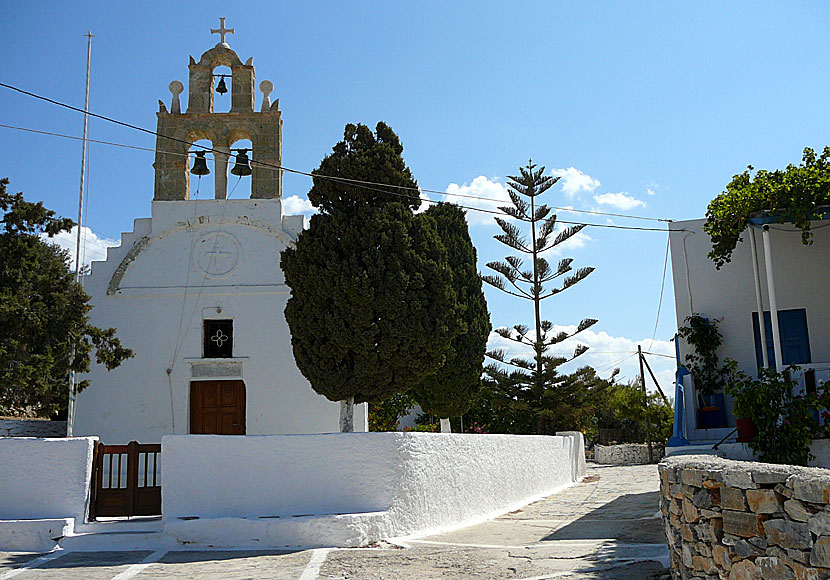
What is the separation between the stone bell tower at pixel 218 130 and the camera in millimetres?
13070

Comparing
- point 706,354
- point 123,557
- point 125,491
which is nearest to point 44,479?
point 125,491

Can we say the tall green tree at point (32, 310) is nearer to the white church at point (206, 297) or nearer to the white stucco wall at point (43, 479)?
the white stucco wall at point (43, 479)

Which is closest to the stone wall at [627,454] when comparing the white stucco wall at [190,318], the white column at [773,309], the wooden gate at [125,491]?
the white stucco wall at [190,318]

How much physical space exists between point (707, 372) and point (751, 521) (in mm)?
7556

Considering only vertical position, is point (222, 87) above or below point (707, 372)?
above

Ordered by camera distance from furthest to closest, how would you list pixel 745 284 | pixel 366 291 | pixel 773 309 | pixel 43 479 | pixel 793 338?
pixel 745 284 → pixel 793 338 → pixel 366 291 → pixel 773 309 → pixel 43 479

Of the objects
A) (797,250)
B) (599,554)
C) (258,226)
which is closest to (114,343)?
(258,226)

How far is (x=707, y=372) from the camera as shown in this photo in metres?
10.9

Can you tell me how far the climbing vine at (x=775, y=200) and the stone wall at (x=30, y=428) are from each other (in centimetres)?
1081

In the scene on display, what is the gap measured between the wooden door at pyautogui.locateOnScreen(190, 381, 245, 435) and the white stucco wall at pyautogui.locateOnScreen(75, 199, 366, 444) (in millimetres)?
154

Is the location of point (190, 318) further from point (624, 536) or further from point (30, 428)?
point (624, 536)

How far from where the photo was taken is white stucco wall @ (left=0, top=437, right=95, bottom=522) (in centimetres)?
786

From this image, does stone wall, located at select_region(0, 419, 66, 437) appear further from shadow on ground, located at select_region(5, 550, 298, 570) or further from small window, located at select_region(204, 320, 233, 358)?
shadow on ground, located at select_region(5, 550, 298, 570)

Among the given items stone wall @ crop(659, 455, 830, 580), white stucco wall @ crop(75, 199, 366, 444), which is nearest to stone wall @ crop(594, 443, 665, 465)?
white stucco wall @ crop(75, 199, 366, 444)
